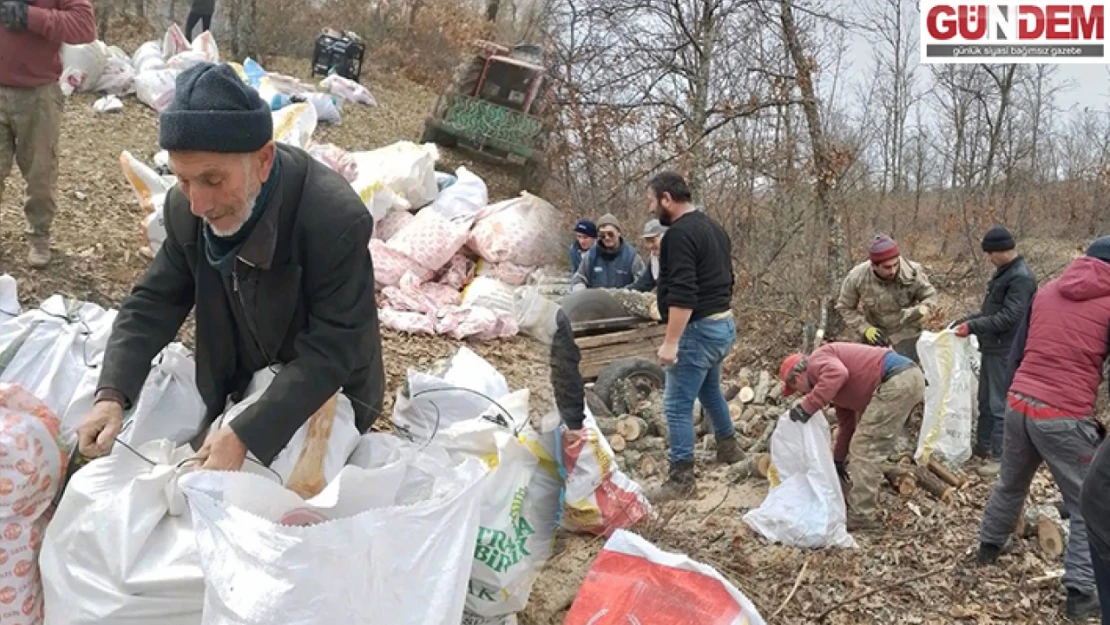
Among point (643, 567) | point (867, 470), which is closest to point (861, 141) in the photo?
point (867, 470)

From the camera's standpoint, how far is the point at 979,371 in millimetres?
5418

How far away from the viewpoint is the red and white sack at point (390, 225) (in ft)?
19.1

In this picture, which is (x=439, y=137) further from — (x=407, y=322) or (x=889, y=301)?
(x=889, y=301)

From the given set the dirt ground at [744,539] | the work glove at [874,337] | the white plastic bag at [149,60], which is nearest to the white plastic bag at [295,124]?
the dirt ground at [744,539]

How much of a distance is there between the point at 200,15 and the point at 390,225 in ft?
20.7

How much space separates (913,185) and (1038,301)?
1255cm

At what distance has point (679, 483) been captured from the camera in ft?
13.9

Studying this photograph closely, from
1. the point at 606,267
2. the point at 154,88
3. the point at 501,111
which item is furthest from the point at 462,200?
the point at 154,88

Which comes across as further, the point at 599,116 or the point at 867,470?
the point at 599,116

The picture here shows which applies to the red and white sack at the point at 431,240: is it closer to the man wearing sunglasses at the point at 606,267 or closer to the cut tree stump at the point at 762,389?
the man wearing sunglasses at the point at 606,267

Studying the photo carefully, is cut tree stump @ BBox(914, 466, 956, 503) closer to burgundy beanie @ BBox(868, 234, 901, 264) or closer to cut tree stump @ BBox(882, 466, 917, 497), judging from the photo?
cut tree stump @ BBox(882, 466, 917, 497)

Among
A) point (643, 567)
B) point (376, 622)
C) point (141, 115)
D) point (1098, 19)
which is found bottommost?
point (376, 622)

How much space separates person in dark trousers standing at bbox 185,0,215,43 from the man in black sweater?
8.18m

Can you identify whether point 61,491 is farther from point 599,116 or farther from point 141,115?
point 141,115
